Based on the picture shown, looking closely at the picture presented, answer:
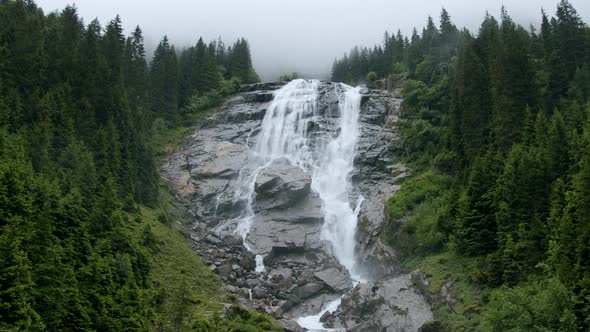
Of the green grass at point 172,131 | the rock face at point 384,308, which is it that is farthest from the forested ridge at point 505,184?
the green grass at point 172,131

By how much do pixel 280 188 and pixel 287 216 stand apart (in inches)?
165

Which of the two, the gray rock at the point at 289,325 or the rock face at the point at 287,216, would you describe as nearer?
the gray rock at the point at 289,325

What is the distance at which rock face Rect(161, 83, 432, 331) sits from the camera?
151ft

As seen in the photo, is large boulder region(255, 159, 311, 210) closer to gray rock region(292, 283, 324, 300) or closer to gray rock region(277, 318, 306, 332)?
gray rock region(292, 283, 324, 300)

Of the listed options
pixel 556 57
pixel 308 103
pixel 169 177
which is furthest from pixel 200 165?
pixel 556 57

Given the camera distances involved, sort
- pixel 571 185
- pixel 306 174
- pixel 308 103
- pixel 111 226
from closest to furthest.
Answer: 1. pixel 571 185
2. pixel 111 226
3. pixel 306 174
4. pixel 308 103

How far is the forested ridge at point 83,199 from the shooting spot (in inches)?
1143

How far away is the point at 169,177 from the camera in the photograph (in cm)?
7238

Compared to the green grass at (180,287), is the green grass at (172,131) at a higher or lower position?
higher

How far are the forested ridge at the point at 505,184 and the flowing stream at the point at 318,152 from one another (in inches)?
278

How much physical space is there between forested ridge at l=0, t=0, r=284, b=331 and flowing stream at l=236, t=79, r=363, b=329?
12.4 meters

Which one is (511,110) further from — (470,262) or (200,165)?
(200,165)

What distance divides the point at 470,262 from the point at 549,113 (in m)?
23.2

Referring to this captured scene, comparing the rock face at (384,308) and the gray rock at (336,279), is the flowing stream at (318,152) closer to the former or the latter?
the gray rock at (336,279)
